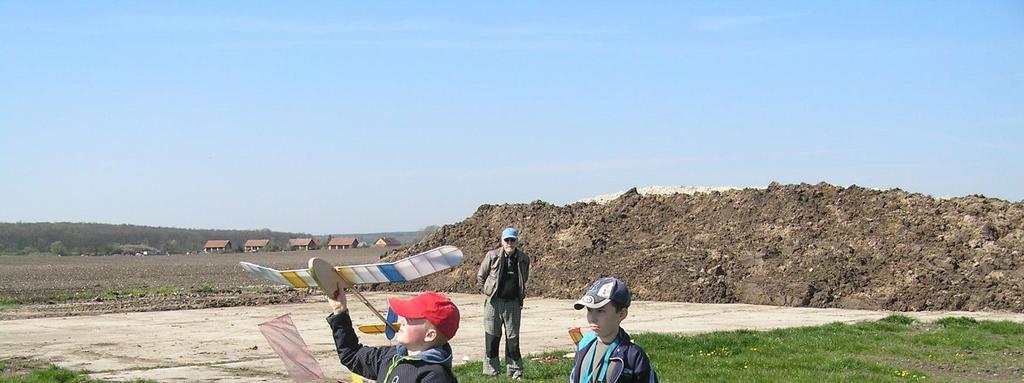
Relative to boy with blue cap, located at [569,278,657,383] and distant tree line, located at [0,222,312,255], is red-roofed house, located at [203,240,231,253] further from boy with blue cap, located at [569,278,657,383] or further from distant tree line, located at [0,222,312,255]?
boy with blue cap, located at [569,278,657,383]

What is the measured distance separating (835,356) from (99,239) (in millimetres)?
137534

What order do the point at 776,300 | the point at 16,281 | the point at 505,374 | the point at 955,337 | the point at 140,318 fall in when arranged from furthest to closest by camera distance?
the point at 16,281 < the point at 776,300 < the point at 140,318 < the point at 955,337 < the point at 505,374

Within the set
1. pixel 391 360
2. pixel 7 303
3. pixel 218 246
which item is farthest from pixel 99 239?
pixel 391 360

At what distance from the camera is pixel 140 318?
24844 millimetres

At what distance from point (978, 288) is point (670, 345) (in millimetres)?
13616

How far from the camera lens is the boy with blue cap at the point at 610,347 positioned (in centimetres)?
583

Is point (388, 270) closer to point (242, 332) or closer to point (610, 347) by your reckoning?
point (610, 347)

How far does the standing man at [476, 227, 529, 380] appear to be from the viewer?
1295cm

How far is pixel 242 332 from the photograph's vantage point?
68.2ft

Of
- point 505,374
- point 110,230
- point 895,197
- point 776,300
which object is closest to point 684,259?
point 776,300

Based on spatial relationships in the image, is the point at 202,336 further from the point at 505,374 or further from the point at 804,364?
the point at 804,364

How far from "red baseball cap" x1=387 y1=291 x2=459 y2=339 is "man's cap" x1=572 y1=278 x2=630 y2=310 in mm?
762

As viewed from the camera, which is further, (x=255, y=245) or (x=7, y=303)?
(x=255, y=245)

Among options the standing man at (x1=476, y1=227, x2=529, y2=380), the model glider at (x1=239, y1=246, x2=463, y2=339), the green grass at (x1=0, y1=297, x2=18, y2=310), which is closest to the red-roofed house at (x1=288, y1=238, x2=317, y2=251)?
the green grass at (x1=0, y1=297, x2=18, y2=310)
